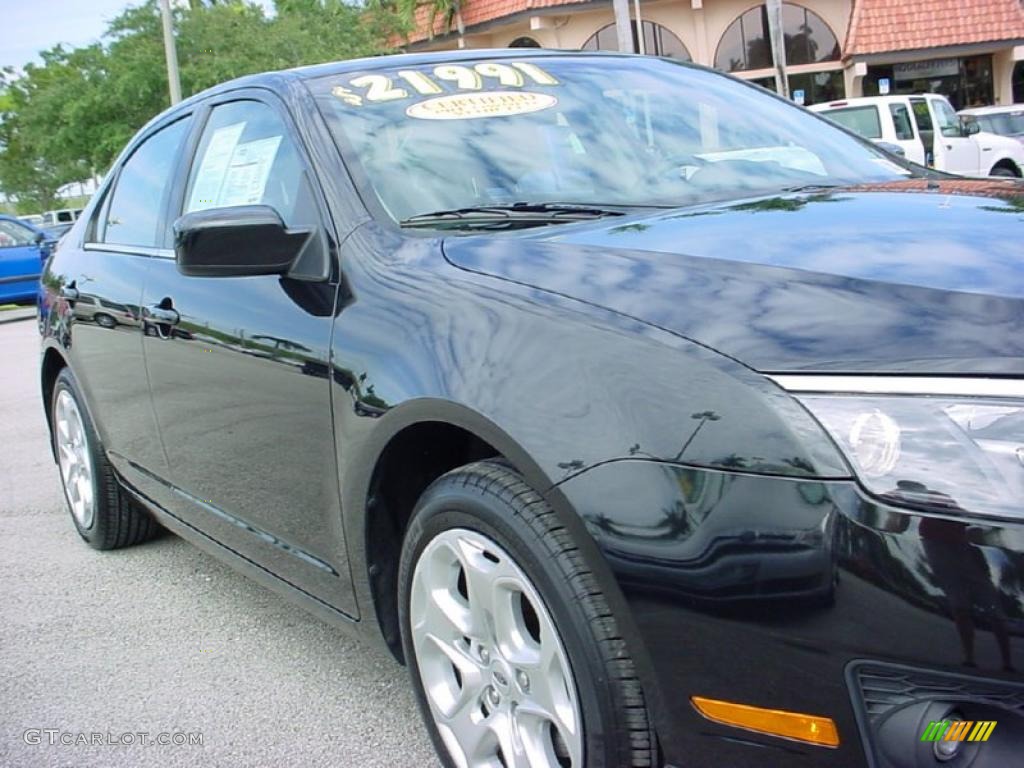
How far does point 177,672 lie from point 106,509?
1.22 m

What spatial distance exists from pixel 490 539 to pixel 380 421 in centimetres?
38

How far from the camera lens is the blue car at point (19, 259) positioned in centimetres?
1511

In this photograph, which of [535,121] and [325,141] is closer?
[325,141]

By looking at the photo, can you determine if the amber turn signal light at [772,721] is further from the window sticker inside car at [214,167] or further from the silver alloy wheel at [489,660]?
the window sticker inside car at [214,167]

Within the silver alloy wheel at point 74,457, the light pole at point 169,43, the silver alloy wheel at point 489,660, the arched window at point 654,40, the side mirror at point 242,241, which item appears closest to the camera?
the silver alloy wheel at point 489,660

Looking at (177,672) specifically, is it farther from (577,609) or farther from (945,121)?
(945,121)

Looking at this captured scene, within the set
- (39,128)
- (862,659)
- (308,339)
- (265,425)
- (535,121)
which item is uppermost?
(39,128)

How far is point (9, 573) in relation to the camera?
14.0 feet

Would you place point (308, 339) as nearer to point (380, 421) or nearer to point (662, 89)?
point (380, 421)

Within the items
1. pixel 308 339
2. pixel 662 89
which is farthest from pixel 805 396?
pixel 662 89

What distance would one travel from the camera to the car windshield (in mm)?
2723

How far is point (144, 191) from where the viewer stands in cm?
387

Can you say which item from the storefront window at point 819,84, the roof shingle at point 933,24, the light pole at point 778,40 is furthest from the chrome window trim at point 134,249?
the storefront window at point 819,84

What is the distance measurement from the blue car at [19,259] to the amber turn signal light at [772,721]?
14.9 metres
